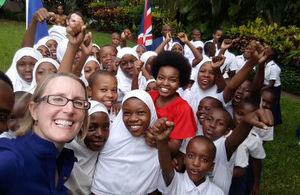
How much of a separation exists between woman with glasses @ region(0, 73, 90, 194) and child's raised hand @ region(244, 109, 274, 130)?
103 centimetres

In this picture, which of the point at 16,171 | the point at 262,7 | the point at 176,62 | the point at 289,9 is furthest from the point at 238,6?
the point at 16,171

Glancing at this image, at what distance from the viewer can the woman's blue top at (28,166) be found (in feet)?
4.09

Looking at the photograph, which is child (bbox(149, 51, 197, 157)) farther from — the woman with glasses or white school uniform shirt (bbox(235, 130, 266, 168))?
the woman with glasses

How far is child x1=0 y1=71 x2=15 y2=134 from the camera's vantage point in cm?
161

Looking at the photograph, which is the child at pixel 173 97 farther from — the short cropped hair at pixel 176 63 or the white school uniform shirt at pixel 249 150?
the white school uniform shirt at pixel 249 150

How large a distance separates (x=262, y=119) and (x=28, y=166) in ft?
4.30

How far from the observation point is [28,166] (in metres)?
1.35

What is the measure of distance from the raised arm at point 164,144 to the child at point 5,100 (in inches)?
33.4

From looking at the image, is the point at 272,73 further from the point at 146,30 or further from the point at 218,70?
the point at 218,70

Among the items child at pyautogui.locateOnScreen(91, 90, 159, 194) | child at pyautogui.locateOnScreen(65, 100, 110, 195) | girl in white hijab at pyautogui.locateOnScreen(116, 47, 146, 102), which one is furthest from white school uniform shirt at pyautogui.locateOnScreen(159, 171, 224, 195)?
girl in white hijab at pyautogui.locateOnScreen(116, 47, 146, 102)

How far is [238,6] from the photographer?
36.7 ft

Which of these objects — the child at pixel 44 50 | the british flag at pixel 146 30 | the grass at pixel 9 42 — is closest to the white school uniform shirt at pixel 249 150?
the child at pixel 44 50

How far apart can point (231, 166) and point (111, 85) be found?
4.18 feet

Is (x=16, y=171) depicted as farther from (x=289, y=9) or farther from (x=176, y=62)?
(x=289, y=9)
